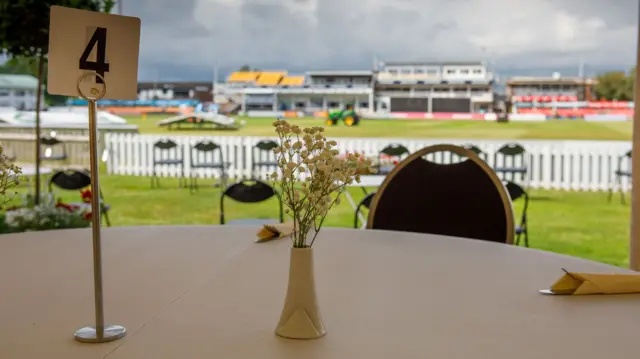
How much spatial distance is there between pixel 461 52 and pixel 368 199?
4109 millimetres

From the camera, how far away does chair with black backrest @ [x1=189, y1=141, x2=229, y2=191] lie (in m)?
9.12

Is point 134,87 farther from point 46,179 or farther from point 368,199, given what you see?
point 46,179

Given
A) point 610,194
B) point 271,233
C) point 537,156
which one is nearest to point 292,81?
point 537,156

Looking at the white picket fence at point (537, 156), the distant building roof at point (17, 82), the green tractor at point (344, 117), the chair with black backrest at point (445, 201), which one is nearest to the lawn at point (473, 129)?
the green tractor at point (344, 117)

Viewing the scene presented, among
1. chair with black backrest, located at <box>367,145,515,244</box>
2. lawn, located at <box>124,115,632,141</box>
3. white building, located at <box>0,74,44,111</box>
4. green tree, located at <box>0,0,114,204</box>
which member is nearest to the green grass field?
lawn, located at <box>124,115,632,141</box>

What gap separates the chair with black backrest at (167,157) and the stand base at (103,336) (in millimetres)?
8388

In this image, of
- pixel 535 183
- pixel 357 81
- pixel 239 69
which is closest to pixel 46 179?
pixel 239 69

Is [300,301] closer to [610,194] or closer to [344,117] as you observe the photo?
[344,117]

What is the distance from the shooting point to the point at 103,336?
1.19 m

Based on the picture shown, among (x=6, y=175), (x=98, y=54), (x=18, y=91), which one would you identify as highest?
(x=18, y=91)

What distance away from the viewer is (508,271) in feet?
5.57

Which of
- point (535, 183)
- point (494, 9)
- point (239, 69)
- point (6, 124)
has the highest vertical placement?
point (494, 9)

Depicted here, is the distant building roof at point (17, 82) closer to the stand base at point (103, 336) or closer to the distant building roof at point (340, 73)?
the distant building roof at point (340, 73)

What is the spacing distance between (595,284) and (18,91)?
296 inches
